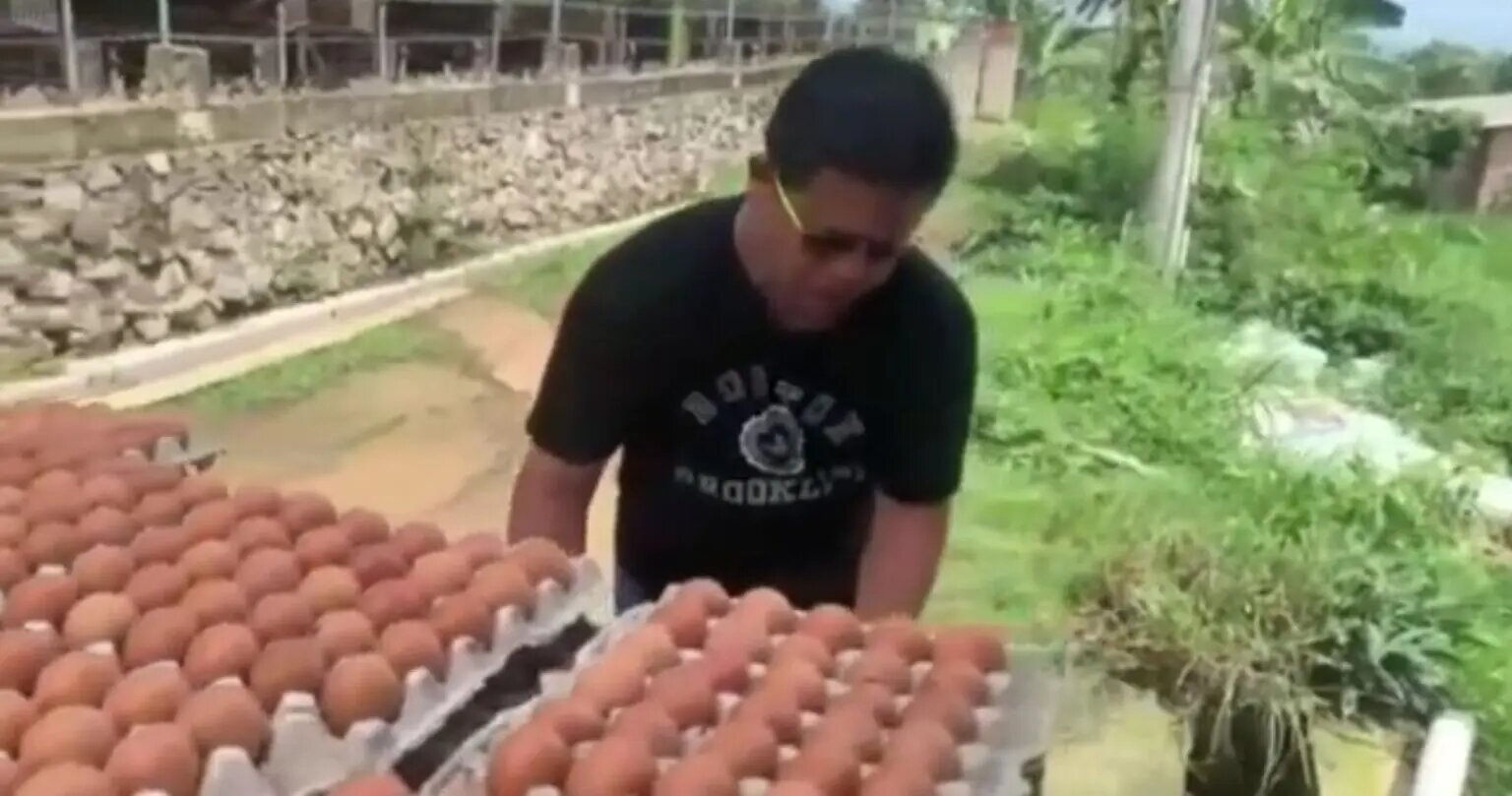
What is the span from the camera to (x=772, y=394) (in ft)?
4.21

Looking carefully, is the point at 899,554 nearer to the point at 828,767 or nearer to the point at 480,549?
the point at 480,549

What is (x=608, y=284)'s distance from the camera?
4.12ft

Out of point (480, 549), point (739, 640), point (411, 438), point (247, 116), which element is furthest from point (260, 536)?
point (247, 116)

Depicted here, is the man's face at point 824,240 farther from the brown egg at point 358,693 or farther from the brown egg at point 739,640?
the brown egg at point 358,693

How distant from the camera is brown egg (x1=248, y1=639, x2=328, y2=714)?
943 millimetres

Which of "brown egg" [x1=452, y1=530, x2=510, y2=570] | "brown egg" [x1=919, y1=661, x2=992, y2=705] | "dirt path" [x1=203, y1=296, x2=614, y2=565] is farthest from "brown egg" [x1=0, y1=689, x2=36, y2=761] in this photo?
"dirt path" [x1=203, y1=296, x2=614, y2=565]

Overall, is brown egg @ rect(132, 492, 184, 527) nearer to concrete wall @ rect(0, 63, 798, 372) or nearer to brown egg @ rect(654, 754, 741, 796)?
brown egg @ rect(654, 754, 741, 796)

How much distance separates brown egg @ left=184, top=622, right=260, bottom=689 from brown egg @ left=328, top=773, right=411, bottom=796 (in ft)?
0.41

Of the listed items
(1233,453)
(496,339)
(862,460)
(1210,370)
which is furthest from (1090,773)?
(496,339)

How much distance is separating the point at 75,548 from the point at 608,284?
1.40 ft

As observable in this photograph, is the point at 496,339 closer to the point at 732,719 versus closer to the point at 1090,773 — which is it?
the point at 1090,773

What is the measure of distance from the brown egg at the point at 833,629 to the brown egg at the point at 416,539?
277 mm

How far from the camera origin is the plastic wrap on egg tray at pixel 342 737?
34.3 inches

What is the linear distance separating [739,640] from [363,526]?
1.03 ft
